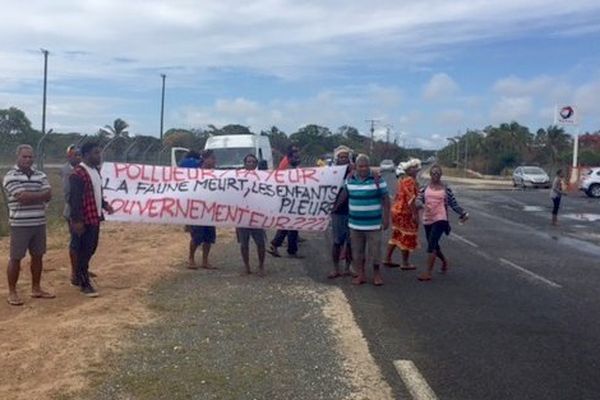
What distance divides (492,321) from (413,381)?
99.9 inches

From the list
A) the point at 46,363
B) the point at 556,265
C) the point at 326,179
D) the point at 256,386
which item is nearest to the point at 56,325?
the point at 46,363

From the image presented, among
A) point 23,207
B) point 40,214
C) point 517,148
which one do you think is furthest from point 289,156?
point 517,148

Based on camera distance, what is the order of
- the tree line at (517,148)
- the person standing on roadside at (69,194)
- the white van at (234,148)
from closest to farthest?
the person standing on roadside at (69,194) < the white van at (234,148) < the tree line at (517,148)

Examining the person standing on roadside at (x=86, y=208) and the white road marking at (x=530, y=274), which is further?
the white road marking at (x=530, y=274)

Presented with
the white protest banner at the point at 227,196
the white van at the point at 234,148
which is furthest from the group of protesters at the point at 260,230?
the white van at the point at 234,148

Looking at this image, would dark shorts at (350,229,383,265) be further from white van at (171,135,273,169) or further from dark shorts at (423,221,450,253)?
white van at (171,135,273,169)

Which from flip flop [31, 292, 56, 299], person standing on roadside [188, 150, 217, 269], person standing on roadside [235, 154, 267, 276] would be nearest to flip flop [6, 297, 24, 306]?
flip flop [31, 292, 56, 299]

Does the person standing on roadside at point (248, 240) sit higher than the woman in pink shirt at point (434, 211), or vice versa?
the woman in pink shirt at point (434, 211)

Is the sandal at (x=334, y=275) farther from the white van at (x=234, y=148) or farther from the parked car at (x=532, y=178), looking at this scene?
the parked car at (x=532, y=178)

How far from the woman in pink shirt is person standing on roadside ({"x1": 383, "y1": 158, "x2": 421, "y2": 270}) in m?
0.31

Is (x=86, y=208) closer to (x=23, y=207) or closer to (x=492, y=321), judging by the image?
(x=23, y=207)

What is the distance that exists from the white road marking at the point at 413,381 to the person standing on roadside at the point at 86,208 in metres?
4.28

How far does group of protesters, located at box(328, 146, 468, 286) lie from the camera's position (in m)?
10.5

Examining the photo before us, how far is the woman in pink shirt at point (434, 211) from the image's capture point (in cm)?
1136
